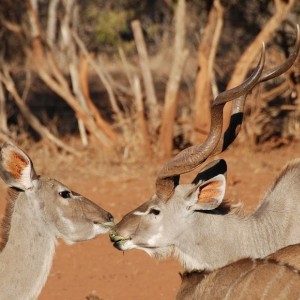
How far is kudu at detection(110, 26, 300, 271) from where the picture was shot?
534 cm

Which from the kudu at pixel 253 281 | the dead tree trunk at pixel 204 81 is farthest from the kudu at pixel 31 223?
the dead tree trunk at pixel 204 81

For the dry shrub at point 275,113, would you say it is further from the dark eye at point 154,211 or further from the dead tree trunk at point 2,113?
the dark eye at point 154,211

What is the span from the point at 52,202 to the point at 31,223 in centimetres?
20

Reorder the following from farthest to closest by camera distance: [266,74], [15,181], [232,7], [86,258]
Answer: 1. [232,7]
2. [86,258]
3. [266,74]
4. [15,181]

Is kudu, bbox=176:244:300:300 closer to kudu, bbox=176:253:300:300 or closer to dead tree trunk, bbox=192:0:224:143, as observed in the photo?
kudu, bbox=176:253:300:300

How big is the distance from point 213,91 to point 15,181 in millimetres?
7297

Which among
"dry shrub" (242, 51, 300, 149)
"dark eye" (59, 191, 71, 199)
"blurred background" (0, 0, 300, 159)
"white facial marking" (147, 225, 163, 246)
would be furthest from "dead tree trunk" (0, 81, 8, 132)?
"white facial marking" (147, 225, 163, 246)

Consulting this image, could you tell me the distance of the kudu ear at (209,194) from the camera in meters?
5.35

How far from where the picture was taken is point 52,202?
5.33 m

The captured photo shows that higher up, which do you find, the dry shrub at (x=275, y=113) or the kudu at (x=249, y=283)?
the dry shrub at (x=275, y=113)

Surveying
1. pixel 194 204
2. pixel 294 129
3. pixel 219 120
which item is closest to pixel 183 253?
pixel 194 204

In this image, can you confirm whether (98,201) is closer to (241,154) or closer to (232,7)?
(241,154)

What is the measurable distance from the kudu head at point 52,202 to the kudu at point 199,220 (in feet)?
0.47

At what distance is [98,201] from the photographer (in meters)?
9.83
